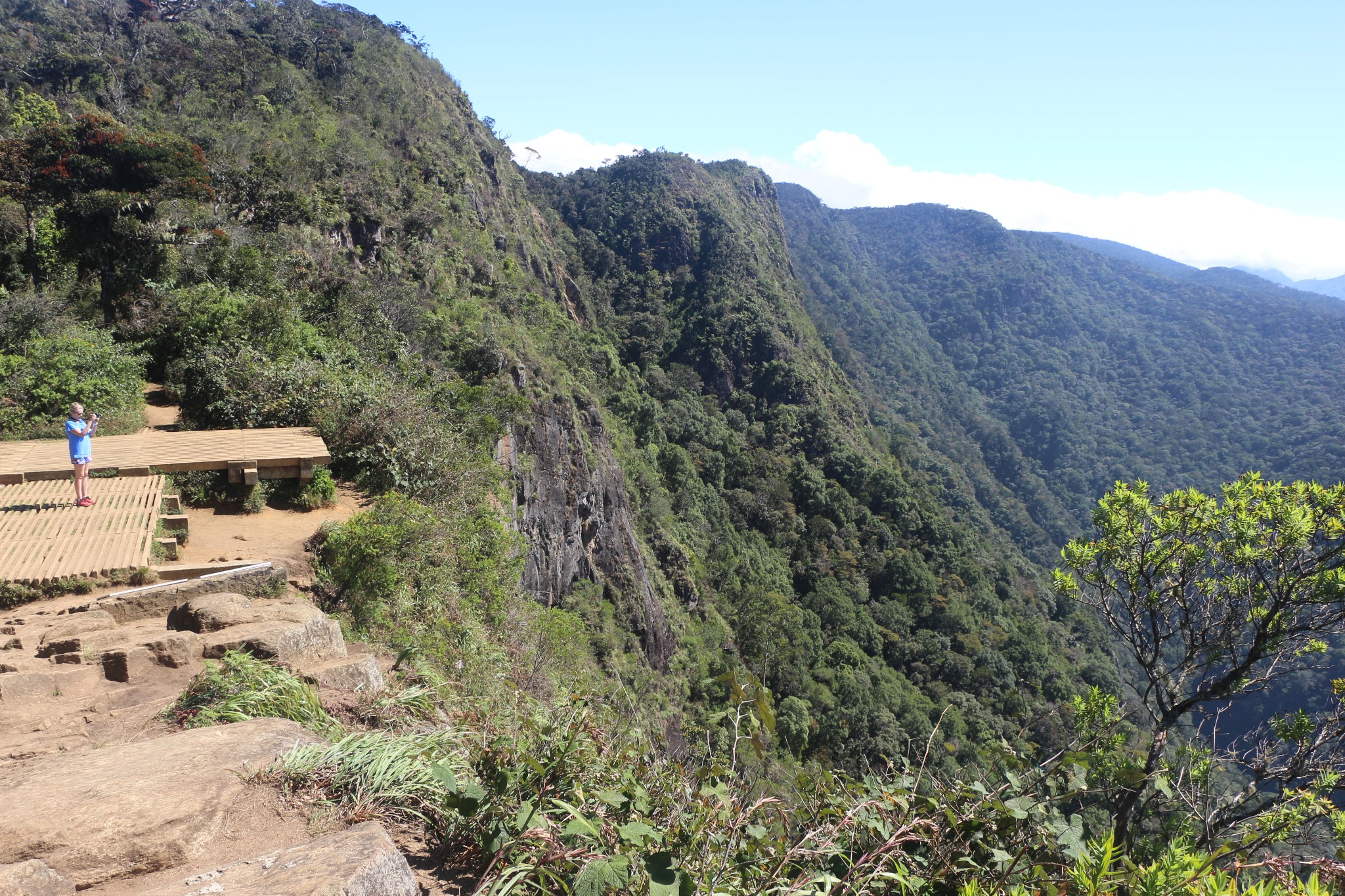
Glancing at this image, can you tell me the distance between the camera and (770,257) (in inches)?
3135

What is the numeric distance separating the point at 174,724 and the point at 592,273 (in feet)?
214

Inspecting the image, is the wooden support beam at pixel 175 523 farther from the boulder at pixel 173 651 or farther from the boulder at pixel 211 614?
the boulder at pixel 173 651

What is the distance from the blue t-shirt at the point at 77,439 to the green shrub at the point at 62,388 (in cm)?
215

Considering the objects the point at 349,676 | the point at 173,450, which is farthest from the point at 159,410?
the point at 349,676

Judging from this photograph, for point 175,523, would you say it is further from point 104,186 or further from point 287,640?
point 104,186

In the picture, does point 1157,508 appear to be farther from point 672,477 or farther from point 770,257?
point 770,257

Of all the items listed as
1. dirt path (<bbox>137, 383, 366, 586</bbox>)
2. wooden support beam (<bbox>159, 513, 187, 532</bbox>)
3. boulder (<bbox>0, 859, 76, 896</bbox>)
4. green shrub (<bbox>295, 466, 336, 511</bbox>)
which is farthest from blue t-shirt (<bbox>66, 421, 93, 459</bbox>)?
boulder (<bbox>0, 859, 76, 896</bbox>)

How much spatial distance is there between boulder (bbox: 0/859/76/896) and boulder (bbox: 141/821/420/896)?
0.97 feet

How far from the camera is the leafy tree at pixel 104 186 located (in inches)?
474

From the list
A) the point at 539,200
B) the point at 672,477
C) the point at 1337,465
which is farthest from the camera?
the point at 539,200

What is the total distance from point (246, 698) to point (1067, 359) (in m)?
116

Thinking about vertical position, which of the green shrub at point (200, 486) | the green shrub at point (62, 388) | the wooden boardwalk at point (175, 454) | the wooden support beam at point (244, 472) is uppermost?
the green shrub at point (62, 388)

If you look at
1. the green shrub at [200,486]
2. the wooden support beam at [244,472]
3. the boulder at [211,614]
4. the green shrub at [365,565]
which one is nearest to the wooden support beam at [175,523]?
the wooden support beam at [244,472]

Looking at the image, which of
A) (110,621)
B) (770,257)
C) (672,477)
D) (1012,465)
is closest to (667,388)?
(672,477)
